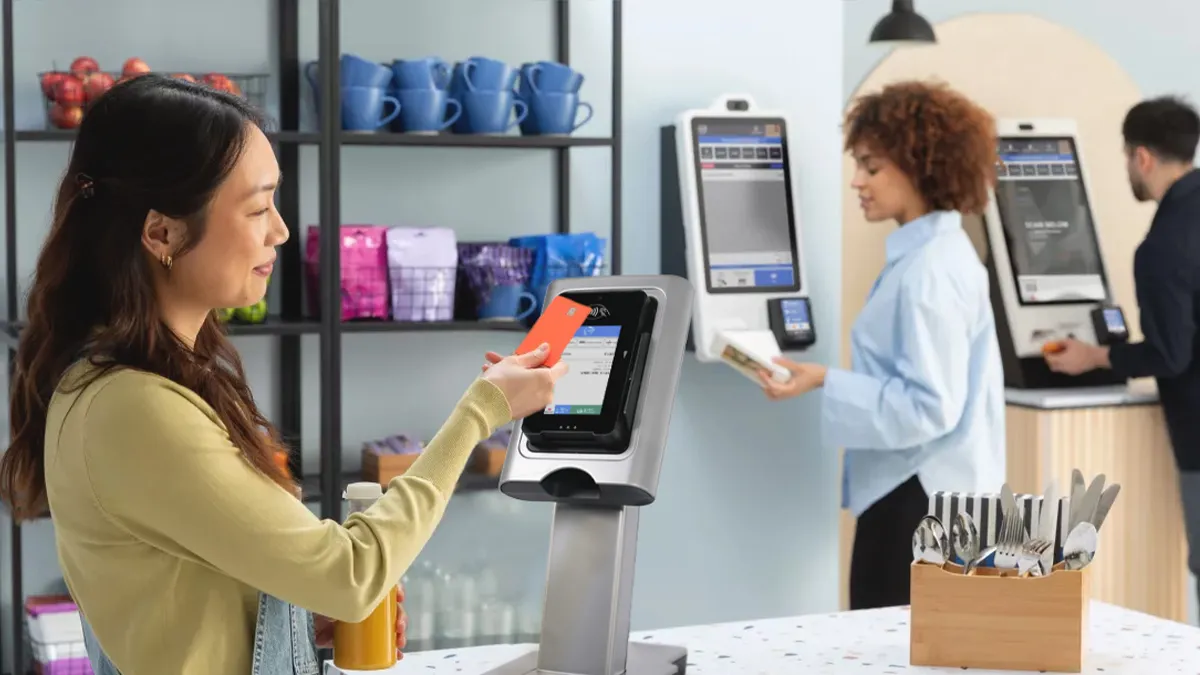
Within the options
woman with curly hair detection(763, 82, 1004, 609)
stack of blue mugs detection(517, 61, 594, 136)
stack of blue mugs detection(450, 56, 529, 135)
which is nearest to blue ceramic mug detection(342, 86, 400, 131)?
stack of blue mugs detection(450, 56, 529, 135)

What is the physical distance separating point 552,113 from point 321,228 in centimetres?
63

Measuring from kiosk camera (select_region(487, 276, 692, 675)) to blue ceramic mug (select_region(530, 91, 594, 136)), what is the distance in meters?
1.61

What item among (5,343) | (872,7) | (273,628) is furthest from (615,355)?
(872,7)

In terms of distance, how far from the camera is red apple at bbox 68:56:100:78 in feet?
9.95

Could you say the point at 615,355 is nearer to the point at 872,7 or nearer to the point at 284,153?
the point at 284,153

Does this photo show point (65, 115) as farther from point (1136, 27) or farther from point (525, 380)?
point (1136, 27)

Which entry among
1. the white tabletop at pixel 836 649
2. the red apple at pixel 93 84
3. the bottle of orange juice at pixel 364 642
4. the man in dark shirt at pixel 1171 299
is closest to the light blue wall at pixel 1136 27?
the man in dark shirt at pixel 1171 299

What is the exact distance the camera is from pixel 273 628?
1.46m

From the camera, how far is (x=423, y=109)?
129 inches

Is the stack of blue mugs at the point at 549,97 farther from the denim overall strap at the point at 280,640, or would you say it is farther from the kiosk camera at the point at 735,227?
the denim overall strap at the point at 280,640

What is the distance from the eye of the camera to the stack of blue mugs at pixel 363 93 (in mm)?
3205

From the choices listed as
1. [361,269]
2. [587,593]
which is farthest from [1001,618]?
[361,269]

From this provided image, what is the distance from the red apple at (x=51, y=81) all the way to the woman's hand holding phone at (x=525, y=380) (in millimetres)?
1748

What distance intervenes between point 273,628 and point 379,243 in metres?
1.90
